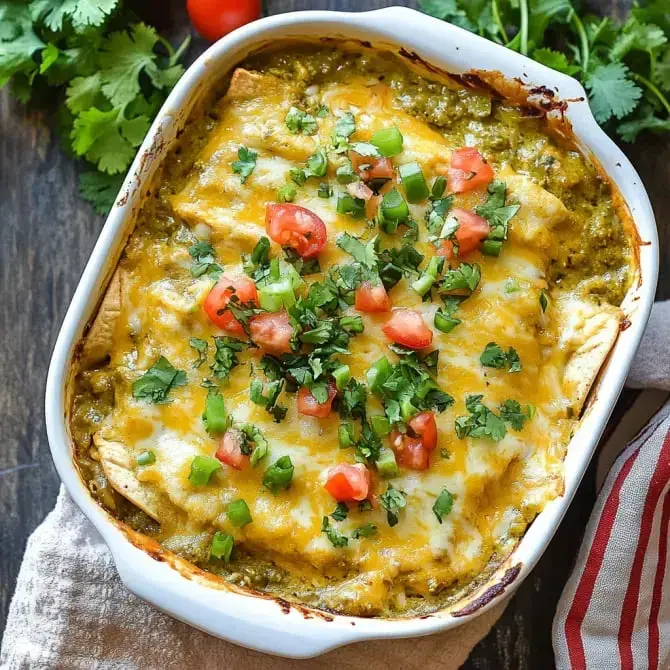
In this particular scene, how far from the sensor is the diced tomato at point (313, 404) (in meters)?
2.51

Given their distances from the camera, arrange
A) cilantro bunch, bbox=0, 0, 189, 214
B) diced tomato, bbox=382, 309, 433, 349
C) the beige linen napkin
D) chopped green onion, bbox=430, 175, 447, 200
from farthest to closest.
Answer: cilantro bunch, bbox=0, 0, 189, 214
the beige linen napkin
chopped green onion, bbox=430, 175, 447, 200
diced tomato, bbox=382, 309, 433, 349

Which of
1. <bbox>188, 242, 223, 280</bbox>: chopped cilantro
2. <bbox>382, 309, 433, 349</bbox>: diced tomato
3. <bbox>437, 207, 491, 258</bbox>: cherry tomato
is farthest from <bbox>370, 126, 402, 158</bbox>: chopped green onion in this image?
<bbox>188, 242, 223, 280</bbox>: chopped cilantro

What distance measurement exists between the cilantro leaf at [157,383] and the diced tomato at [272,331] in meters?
0.26

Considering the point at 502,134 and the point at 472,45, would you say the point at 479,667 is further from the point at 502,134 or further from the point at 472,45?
the point at 472,45

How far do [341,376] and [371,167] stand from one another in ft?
2.09

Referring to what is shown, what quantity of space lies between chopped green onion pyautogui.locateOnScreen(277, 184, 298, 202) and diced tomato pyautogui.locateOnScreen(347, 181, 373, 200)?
0.54 ft

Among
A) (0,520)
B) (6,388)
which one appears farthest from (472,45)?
(0,520)

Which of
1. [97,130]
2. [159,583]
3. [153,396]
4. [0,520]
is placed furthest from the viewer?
[0,520]

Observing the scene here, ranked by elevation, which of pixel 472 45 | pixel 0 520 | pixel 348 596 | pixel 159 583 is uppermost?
pixel 472 45

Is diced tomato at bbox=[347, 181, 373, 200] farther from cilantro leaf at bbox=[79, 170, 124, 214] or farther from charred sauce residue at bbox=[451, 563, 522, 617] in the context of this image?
charred sauce residue at bbox=[451, 563, 522, 617]

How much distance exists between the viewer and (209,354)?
2.60m

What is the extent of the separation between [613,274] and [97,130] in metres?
1.77

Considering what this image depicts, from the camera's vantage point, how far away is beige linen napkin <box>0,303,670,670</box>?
2846 millimetres

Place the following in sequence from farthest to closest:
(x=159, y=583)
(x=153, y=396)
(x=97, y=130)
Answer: (x=97, y=130), (x=153, y=396), (x=159, y=583)
